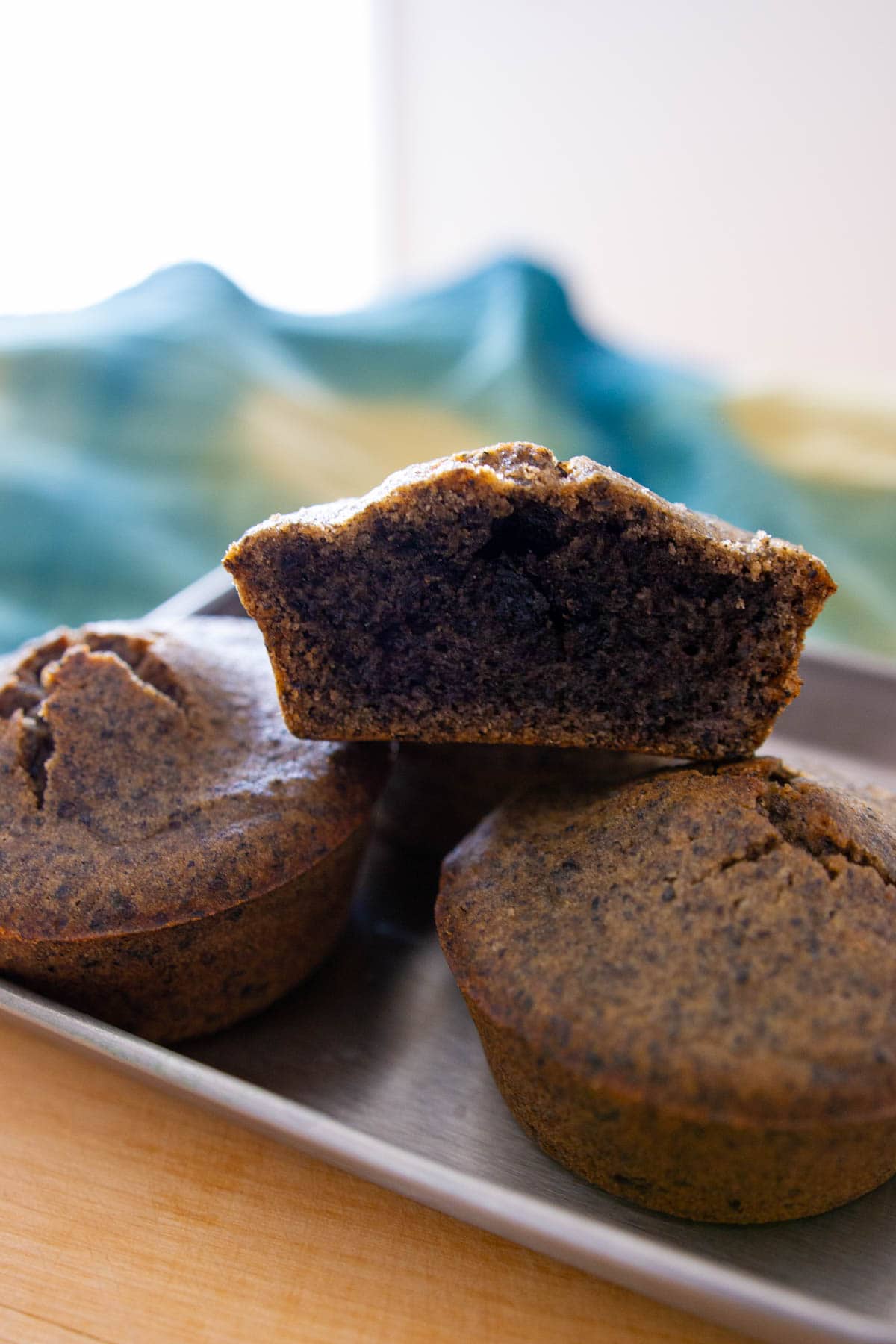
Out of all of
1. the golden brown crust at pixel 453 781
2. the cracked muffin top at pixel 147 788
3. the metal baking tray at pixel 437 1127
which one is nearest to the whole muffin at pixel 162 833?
the cracked muffin top at pixel 147 788

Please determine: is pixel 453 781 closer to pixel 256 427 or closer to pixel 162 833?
pixel 162 833

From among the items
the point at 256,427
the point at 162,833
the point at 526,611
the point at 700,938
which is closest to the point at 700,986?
the point at 700,938

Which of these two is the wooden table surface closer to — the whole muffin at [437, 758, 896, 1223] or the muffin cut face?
the whole muffin at [437, 758, 896, 1223]

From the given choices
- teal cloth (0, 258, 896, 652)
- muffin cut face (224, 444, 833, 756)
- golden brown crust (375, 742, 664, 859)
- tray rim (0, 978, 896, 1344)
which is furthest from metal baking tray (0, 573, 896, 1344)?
teal cloth (0, 258, 896, 652)

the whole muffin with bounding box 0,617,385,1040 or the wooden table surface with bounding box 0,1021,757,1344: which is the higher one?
the whole muffin with bounding box 0,617,385,1040

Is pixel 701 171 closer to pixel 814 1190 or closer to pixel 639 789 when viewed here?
pixel 639 789
